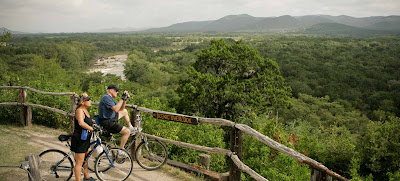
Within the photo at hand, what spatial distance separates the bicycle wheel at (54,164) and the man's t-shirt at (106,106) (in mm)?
991

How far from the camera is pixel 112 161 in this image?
17.9 ft

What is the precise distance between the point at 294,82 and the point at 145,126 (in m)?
58.2

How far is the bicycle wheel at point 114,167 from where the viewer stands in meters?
5.29

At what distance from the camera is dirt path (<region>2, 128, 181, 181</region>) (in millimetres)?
5527

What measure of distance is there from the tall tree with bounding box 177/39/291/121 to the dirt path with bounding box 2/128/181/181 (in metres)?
14.3

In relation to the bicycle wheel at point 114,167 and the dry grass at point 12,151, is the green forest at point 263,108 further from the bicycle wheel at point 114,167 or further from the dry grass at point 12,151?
the bicycle wheel at point 114,167

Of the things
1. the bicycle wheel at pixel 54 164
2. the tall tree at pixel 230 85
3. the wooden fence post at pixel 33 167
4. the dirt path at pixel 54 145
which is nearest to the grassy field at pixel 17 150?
the dirt path at pixel 54 145

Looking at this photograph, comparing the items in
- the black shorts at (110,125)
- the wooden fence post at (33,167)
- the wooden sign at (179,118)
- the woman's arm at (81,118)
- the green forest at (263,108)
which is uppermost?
the woman's arm at (81,118)

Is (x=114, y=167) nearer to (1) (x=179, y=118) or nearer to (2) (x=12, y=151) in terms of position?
(1) (x=179, y=118)

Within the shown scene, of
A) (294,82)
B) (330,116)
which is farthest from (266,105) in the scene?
(294,82)

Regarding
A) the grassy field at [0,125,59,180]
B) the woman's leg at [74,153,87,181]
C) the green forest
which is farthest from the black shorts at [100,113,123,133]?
the green forest

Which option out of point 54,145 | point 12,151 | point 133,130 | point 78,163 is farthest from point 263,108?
point 78,163

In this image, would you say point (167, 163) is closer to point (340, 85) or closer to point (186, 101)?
point (186, 101)

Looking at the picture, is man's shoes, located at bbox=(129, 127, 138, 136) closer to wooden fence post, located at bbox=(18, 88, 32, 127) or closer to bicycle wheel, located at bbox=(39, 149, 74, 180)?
bicycle wheel, located at bbox=(39, 149, 74, 180)
